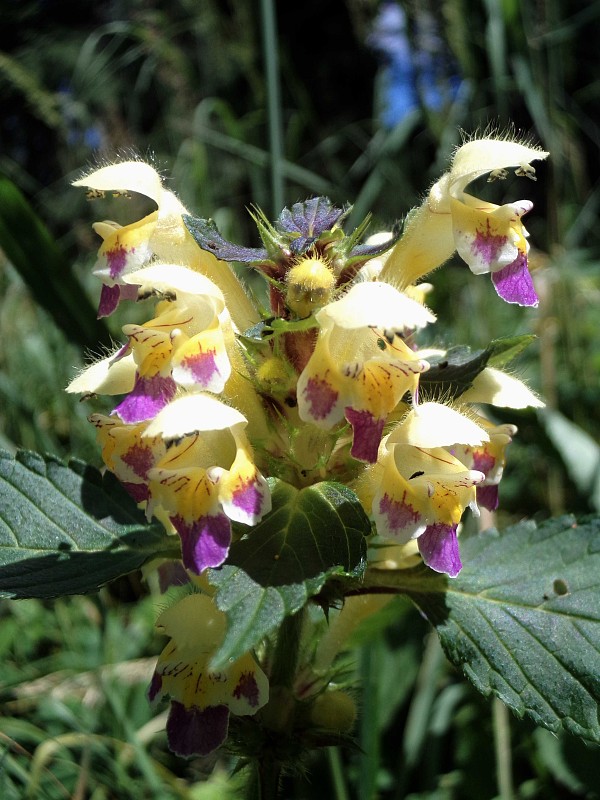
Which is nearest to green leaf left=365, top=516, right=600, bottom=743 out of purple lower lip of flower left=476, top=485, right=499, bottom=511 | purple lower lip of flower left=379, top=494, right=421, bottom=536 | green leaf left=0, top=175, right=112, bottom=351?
purple lower lip of flower left=476, top=485, right=499, bottom=511

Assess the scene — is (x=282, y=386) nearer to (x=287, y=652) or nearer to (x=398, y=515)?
(x=398, y=515)

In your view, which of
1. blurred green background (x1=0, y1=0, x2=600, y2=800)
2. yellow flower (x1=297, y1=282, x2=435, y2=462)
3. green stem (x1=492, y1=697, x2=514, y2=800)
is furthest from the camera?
blurred green background (x1=0, y1=0, x2=600, y2=800)

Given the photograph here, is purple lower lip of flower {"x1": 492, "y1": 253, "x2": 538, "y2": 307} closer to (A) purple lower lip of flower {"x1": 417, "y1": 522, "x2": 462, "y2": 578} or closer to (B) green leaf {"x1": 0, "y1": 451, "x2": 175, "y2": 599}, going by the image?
(A) purple lower lip of flower {"x1": 417, "y1": 522, "x2": 462, "y2": 578}

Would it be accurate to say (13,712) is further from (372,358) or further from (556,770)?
(372,358)

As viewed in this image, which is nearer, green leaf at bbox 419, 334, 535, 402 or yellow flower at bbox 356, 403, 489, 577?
yellow flower at bbox 356, 403, 489, 577

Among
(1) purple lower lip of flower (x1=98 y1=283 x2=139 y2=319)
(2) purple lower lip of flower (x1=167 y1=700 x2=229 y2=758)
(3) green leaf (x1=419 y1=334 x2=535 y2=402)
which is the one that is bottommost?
(2) purple lower lip of flower (x1=167 y1=700 x2=229 y2=758)

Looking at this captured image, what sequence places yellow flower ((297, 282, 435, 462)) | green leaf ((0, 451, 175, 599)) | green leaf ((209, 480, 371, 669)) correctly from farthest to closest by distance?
green leaf ((0, 451, 175, 599)) < yellow flower ((297, 282, 435, 462)) < green leaf ((209, 480, 371, 669))

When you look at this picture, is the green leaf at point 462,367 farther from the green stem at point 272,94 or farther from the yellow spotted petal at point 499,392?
the green stem at point 272,94

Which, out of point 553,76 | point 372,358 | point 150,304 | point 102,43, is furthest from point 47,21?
point 372,358
